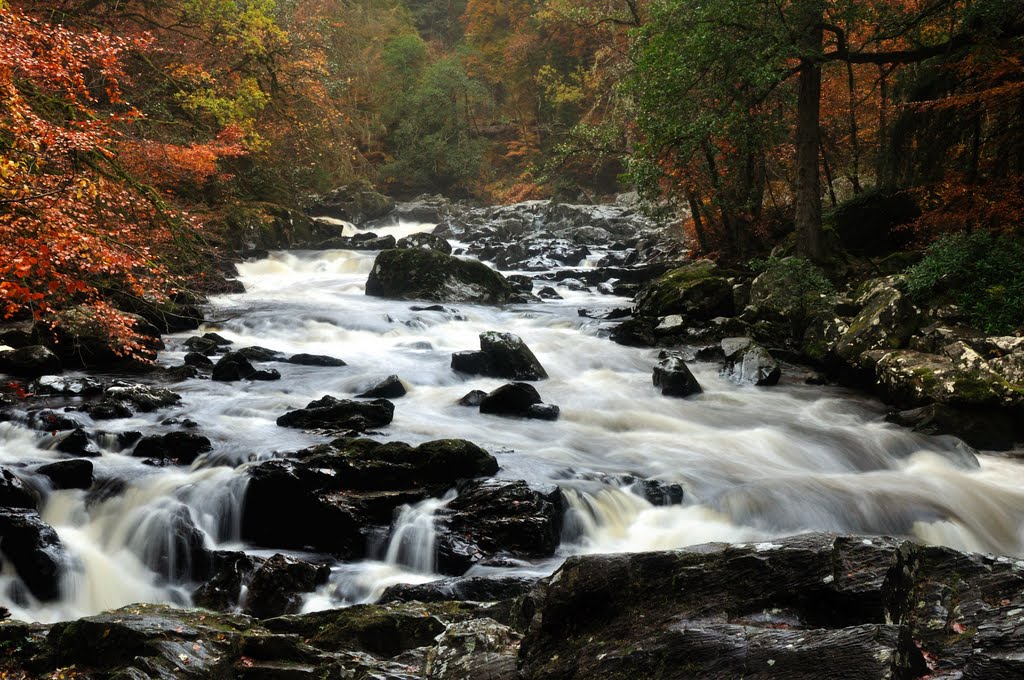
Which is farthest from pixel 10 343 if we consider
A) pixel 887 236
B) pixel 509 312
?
pixel 887 236

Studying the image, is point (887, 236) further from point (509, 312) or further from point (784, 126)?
point (509, 312)

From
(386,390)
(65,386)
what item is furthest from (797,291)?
(65,386)

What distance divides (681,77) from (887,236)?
5.67m

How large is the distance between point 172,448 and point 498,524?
3862 mm

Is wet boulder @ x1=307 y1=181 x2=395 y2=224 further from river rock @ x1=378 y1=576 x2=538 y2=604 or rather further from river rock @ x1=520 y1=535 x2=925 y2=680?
river rock @ x1=520 y1=535 x2=925 y2=680

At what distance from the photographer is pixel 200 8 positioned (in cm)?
1658

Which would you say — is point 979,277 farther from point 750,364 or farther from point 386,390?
point 386,390

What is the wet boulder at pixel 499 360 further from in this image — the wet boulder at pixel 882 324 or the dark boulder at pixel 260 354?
the wet boulder at pixel 882 324

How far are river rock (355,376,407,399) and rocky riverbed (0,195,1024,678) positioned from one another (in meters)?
0.03

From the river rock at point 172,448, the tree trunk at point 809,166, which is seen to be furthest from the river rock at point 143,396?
the tree trunk at point 809,166

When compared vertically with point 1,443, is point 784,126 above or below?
above

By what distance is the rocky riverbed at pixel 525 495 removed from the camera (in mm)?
3109

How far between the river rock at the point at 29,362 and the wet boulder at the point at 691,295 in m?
11.9

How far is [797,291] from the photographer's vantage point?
14523mm
